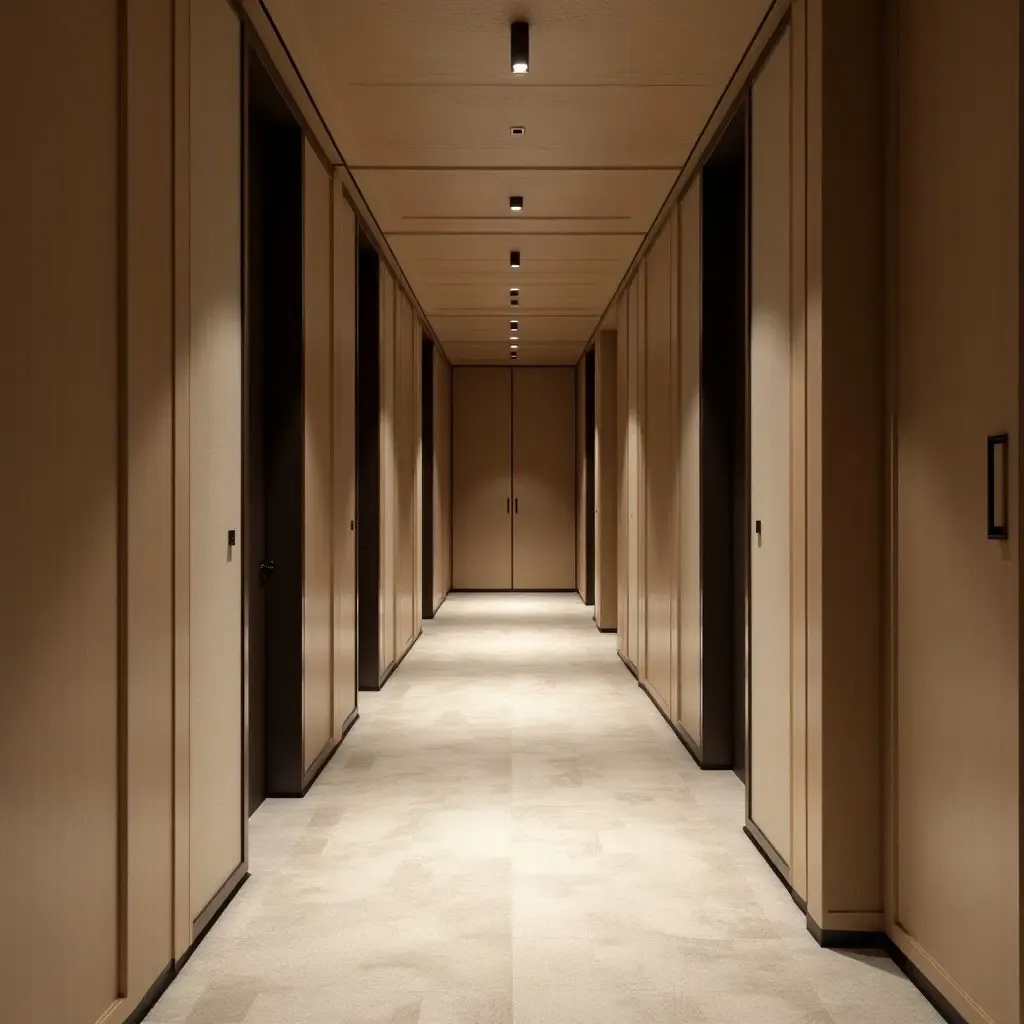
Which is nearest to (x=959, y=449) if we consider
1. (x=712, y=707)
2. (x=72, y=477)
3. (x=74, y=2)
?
(x=72, y=477)

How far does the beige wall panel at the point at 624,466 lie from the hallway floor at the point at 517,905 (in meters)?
2.69

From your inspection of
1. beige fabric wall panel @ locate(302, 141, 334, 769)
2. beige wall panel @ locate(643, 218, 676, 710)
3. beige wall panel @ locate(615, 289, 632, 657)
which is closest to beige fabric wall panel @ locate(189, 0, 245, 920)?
beige fabric wall panel @ locate(302, 141, 334, 769)

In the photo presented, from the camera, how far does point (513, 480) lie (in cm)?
1554

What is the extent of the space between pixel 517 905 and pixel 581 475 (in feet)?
34.1

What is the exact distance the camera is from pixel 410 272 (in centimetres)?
859

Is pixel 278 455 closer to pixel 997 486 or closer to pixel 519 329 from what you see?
pixel 997 486

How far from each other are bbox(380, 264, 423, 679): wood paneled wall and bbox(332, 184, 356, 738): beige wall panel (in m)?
1.14

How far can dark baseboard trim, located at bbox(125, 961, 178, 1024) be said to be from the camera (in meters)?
2.80

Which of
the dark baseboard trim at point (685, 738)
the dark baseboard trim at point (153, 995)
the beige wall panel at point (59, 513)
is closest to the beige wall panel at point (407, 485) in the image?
the dark baseboard trim at point (685, 738)

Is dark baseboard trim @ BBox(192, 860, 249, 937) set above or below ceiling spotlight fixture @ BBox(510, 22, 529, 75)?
below

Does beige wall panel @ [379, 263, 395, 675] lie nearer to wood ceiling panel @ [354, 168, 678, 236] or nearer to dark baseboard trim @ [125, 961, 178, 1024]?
wood ceiling panel @ [354, 168, 678, 236]

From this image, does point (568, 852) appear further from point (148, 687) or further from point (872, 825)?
point (148, 687)

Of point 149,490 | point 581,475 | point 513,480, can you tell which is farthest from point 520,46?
point 513,480

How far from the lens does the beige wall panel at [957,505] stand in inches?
98.7
